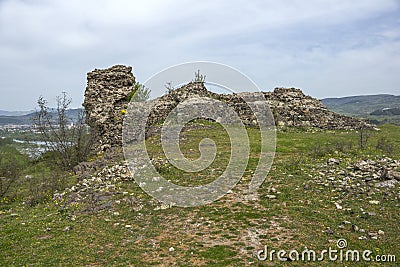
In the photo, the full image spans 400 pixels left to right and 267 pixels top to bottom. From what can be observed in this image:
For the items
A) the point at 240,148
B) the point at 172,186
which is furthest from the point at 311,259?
the point at 240,148

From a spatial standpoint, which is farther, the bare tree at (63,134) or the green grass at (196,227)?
the bare tree at (63,134)

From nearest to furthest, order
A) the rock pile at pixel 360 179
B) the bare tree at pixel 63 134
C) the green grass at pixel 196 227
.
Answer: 1. the green grass at pixel 196 227
2. the rock pile at pixel 360 179
3. the bare tree at pixel 63 134

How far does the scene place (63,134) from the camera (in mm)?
17578

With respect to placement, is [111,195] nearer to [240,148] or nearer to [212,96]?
[240,148]

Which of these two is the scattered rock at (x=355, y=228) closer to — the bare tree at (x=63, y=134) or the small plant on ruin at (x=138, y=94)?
the bare tree at (x=63, y=134)

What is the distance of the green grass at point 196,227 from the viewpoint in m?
6.40

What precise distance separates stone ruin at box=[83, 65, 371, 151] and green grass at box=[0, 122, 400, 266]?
31.9ft

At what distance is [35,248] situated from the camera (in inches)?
277

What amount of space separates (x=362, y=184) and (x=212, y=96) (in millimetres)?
19824

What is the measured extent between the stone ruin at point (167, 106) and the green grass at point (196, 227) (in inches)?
383

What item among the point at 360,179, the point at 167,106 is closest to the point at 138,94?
the point at 167,106

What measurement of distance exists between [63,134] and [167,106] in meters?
9.60

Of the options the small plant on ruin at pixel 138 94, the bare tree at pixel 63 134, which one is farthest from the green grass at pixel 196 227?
the small plant on ruin at pixel 138 94

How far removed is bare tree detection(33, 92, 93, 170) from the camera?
1747cm
